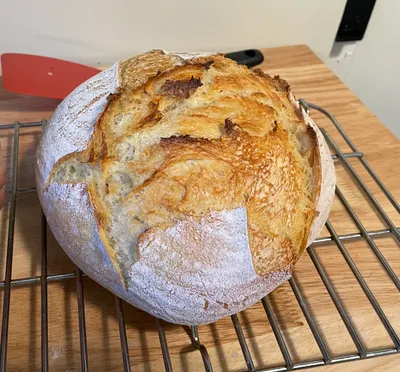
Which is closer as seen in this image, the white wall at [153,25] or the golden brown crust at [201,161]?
the golden brown crust at [201,161]

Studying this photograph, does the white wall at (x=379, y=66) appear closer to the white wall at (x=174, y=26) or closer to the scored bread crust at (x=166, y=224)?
the white wall at (x=174, y=26)

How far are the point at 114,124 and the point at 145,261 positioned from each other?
21 centimetres

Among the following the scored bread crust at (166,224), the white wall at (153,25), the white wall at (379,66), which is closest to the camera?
the scored bread crust at (166,224)

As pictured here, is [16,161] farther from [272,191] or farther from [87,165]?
[272,191]

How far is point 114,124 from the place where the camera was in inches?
26.3

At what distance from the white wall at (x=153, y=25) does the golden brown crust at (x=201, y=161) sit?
54cm

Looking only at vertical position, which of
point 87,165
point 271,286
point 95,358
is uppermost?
point 87,165

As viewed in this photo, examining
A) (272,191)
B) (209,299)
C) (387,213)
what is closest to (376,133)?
(387,213)

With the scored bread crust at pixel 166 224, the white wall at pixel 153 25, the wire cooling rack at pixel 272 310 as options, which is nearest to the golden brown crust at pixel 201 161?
the scored bread crust at pixel 166 224

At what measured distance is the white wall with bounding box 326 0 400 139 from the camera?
144 centimetres

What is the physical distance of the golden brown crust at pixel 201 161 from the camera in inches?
23.9

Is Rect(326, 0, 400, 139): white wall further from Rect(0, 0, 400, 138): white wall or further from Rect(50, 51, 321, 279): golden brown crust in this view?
Rect(50, 51, 321, 279): golden brown crust

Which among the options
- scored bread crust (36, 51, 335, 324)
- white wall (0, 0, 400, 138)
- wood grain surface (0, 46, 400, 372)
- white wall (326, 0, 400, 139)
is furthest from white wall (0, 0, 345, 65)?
scored bread crust (36, 51, 335, 324)

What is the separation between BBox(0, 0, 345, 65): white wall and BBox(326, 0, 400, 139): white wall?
0.48ft
